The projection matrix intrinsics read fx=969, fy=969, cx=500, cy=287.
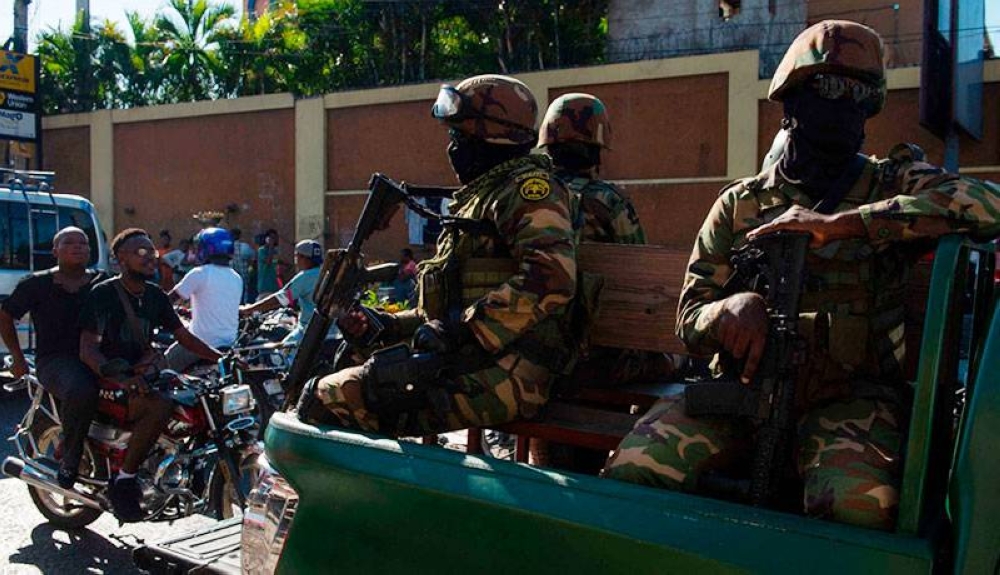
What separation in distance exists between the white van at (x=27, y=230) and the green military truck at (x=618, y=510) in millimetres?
7559

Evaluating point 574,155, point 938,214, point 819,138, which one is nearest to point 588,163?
point 574,155

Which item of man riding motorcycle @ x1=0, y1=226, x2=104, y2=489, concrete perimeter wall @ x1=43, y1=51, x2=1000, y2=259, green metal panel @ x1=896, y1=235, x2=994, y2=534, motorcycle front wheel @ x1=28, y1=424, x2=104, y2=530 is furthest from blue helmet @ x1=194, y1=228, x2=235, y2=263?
concrete perimeter wall @ x1=43, y1=51, x2=1000, y2=259

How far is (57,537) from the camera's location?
16.4 feet

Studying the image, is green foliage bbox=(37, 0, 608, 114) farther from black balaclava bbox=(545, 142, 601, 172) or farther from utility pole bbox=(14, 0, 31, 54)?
black balaclava bbox=(545, 142, 601, 172)

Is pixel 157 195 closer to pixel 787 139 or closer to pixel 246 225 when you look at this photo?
pixel 246 225

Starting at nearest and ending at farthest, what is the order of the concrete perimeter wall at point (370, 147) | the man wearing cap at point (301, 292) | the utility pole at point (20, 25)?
the man wearing cap at point (301, 292) → the concrete perimeter wall at point (370, 147) → the utility pole at point (20, 25)

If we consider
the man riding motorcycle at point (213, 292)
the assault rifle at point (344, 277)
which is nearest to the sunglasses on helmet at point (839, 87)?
the assault rifle at point (344, 277)

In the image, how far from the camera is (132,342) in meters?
4.95

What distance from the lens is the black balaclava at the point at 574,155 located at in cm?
423

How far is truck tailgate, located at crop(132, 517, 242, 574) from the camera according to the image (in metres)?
2.54

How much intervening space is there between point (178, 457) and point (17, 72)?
1799cm

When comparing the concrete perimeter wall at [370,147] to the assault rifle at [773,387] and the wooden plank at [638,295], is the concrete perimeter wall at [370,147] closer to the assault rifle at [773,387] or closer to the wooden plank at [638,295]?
the wooden plank at [638,295]

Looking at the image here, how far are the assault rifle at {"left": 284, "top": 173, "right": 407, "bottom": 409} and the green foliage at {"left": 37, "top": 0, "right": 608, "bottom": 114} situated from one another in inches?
616

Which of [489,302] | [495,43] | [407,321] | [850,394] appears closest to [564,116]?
[407,321]
